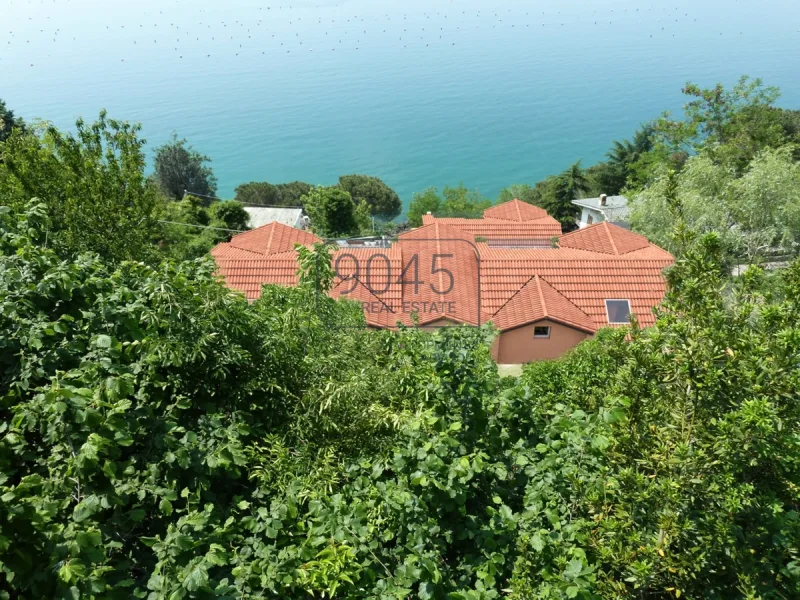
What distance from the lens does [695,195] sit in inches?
886

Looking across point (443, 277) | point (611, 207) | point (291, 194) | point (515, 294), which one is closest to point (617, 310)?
point (515, 294)

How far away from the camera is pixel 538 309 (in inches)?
762

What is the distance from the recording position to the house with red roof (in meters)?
19.5

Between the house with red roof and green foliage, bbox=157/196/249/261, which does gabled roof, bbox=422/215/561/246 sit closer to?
the house with red roof

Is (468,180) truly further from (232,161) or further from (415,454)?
(415,454)

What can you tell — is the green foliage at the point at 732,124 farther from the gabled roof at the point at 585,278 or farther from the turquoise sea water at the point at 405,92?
the turquoise sea water at the point at 405,92

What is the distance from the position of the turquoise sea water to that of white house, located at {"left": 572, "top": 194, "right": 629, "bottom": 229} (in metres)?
30.0

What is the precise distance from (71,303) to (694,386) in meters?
5.35

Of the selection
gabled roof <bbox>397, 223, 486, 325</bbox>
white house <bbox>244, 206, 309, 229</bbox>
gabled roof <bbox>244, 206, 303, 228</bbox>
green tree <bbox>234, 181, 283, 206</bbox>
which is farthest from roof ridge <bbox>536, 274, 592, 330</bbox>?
green tree <bbox>234, 181, 283, 206</bbox>

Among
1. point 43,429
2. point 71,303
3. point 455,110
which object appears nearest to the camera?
point 43,429

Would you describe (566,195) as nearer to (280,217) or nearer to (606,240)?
(606,240)

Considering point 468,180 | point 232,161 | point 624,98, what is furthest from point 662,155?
point 624,98

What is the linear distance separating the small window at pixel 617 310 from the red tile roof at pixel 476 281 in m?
0.20

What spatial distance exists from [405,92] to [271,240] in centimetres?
10608
